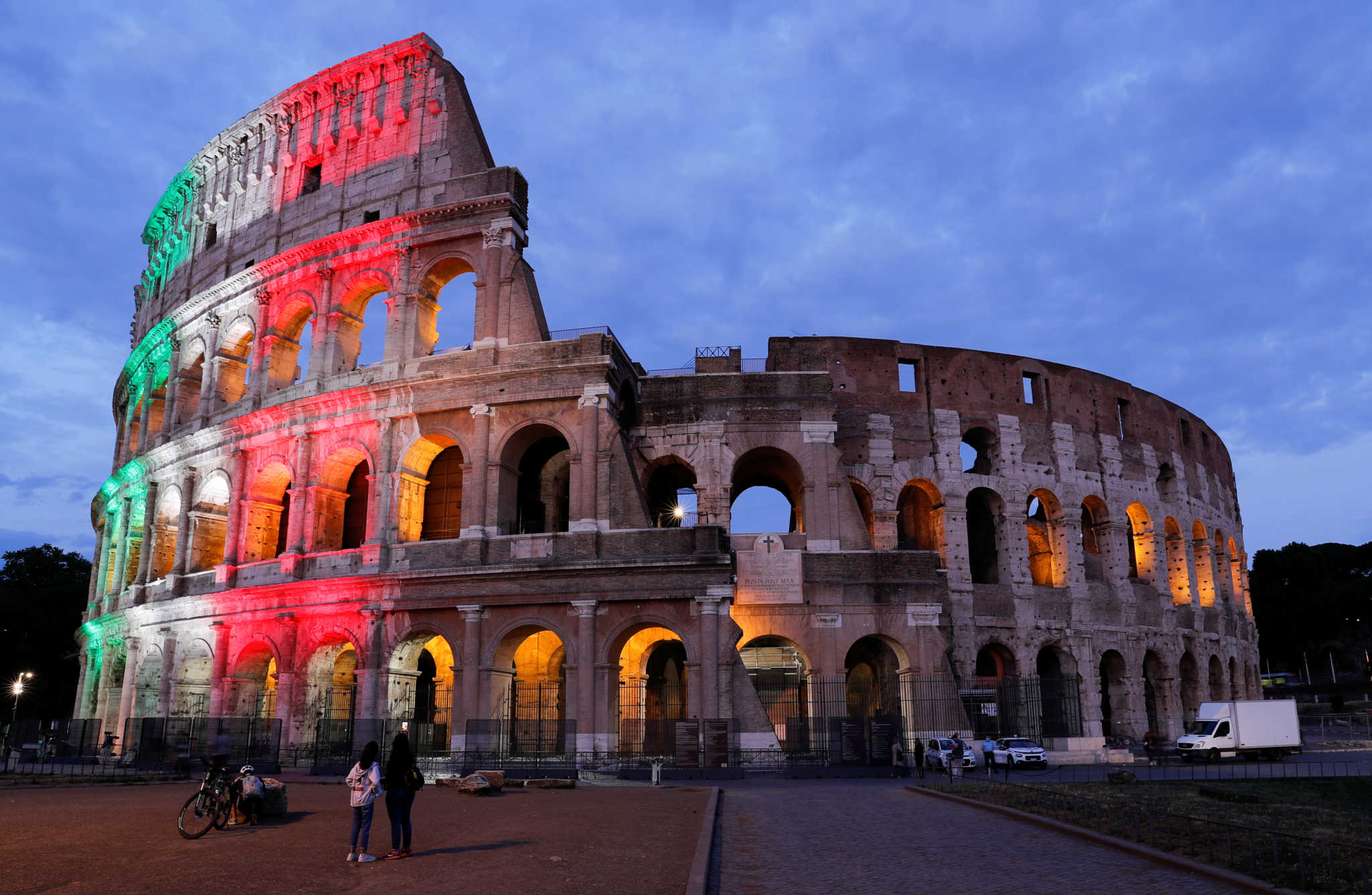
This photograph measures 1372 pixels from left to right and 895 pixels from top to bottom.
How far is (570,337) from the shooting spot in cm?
2530

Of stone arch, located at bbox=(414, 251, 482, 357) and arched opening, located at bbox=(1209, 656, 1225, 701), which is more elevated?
stone arch, located at bbox=(414, 251, 482, 357)

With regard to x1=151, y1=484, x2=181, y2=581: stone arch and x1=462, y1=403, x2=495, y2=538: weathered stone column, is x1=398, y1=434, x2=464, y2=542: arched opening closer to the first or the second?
x1=462, y1=403, x2=495, y2=538: weathered stone column

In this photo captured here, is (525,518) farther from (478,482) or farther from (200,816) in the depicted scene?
(200,816)

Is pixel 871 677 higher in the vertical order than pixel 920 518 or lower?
lower

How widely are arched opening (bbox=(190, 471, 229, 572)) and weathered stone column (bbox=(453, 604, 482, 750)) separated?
10095 mm

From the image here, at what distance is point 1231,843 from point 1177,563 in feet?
103

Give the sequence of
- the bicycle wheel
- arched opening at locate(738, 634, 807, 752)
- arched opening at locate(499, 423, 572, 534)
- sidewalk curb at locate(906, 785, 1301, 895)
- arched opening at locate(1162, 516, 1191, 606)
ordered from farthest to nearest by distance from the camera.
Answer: arched opening at locate(1162, 516, 1191, 606) < arched opening at locate(738, 634, 807, 752) < arched opening at locate(499, 423, 572, 534) < the bicycle wheel < sidewalk curb at locate(906, 785, 1301, 895)

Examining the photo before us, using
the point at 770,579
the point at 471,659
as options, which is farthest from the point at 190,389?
the point at 770,579

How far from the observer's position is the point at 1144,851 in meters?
9.36

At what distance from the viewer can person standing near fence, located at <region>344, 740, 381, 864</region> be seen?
9461 millimetres

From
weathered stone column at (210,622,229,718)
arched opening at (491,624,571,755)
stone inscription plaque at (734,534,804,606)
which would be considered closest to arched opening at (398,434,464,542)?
arched opening at (491,624,571,755)

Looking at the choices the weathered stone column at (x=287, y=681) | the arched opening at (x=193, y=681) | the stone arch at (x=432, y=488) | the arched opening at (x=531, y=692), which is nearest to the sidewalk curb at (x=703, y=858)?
the arched opening at (x=531, y=692)

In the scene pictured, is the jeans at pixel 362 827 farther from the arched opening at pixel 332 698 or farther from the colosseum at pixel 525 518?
the arched opening at pixel 332 698

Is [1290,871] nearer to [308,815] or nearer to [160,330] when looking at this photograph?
[308,815]
